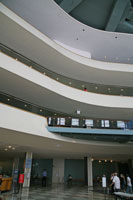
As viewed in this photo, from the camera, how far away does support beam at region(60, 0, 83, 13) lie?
14.4m

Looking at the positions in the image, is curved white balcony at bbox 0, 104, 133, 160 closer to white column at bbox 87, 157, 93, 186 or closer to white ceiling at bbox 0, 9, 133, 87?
white column at bbox 87, 157, 93, 186

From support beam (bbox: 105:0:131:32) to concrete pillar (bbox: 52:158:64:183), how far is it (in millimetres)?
14949

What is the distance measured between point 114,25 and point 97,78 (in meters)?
5.08

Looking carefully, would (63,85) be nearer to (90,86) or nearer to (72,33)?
(90,86)

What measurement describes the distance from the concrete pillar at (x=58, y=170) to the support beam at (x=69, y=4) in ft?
51.1

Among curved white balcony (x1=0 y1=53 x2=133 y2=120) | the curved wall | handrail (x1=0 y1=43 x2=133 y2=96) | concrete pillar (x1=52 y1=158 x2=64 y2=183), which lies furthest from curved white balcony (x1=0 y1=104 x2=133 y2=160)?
the curved wall

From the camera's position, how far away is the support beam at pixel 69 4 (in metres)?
14.4

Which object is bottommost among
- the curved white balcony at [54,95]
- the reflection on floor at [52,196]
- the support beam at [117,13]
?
the reflection on floor at [52,196]

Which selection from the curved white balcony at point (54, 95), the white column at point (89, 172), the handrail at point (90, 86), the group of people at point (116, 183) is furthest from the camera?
the white column at point (89, 172)

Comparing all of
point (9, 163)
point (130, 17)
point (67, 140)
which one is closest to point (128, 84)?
point (130, 17)

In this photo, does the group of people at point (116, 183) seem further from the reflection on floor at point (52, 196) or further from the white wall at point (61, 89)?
the white wall at point (61, 89)

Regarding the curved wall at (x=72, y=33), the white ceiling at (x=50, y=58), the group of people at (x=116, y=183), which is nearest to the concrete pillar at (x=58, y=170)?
the group of people at (x=116, y=183)

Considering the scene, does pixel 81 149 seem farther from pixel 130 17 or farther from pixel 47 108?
pixel 130 17

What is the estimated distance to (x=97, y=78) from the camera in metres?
17.5
